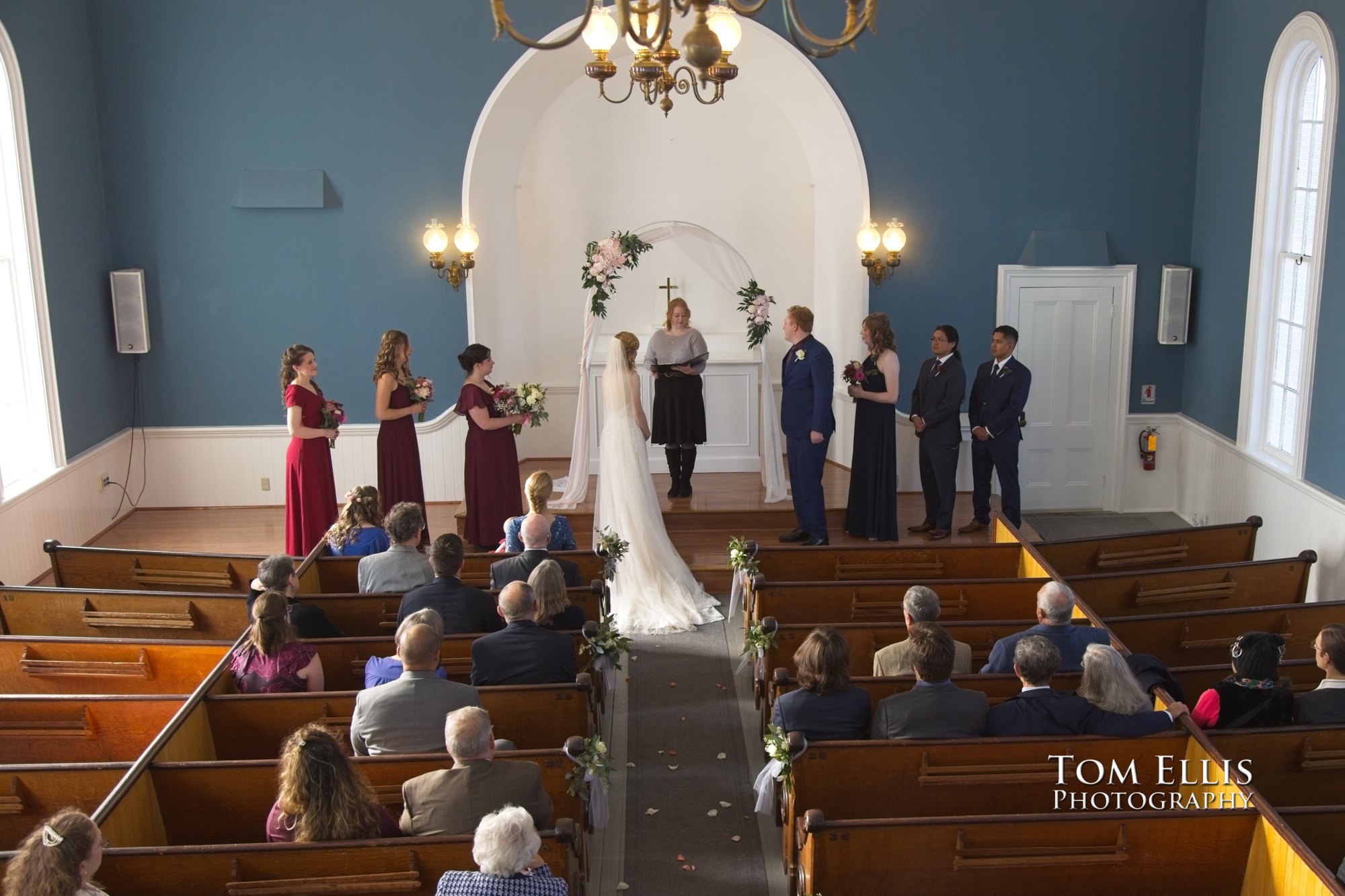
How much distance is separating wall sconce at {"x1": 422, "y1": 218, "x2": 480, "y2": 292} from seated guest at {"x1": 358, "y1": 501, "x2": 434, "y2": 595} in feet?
14.1

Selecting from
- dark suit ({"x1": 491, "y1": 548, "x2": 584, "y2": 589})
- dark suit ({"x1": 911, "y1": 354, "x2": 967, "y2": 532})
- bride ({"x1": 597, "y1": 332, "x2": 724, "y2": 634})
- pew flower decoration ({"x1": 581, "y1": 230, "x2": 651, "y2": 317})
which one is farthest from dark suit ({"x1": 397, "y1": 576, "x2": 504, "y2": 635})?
dark suit ({"x1": 911, "y1": 354, "x2": 967, "y2": 532})

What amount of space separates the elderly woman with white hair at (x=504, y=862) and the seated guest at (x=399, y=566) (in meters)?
2.75

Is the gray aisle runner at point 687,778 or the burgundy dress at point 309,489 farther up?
the burgundy dress at point 309,489

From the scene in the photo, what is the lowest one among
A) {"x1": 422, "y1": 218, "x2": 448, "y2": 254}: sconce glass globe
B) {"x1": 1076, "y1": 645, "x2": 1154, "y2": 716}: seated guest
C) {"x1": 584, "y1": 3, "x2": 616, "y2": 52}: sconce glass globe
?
{"x1": 1076, "y1": 645, "x2": 1154, "y2": 716}: seated guest

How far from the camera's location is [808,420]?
8.71 metres

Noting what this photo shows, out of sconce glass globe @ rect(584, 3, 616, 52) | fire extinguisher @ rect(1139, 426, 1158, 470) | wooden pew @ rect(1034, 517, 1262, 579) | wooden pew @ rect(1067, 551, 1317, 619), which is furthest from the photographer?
fire extinguisher @ rect(1139, 426, 1158, 470)

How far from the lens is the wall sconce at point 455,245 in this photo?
9.91m

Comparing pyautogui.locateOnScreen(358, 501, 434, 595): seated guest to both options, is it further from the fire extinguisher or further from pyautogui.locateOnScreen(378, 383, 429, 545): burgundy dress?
the fire extinguisher

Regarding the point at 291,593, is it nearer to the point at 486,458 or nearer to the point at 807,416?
the point at 486,458

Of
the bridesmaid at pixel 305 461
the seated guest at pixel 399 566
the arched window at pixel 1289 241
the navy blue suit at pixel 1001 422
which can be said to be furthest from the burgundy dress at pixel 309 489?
the arched window at pixel 1289 241

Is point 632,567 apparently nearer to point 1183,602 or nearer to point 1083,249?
point 1183,602

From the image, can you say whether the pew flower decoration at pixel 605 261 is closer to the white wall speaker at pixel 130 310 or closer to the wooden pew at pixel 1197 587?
the white wall speaker at pixel 130 310

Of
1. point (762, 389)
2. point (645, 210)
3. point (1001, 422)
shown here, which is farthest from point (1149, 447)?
point (645, 210)

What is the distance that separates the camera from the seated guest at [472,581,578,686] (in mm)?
5148
